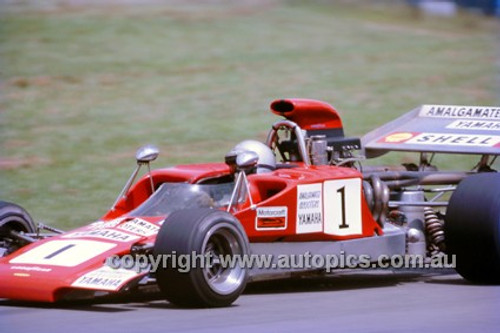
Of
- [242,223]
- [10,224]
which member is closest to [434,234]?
[242,223]

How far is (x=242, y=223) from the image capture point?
26.6ft

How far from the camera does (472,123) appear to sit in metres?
10.3

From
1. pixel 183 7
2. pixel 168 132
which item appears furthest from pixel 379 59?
pixel 168 132

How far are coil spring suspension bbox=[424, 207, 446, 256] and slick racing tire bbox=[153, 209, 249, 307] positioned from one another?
7.06 feet

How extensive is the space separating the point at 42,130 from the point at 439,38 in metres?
10.7

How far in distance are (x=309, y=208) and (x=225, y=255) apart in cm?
90

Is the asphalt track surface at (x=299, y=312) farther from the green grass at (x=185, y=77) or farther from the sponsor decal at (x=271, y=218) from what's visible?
the green grass at (x=185, y=77)

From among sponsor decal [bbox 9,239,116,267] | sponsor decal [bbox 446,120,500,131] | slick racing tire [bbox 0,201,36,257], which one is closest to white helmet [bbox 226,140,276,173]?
sponsor decal [bbox 9,239,116,267]

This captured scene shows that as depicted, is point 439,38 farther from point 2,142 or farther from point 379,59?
point 2,142

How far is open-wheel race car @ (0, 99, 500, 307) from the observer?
739 centimetres

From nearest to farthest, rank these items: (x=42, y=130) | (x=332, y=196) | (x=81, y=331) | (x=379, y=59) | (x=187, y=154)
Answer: (x=81, y=331) → (x=332, y=196) → (x=187, y=154) → (x=42, y=130) → (x=379, y=59)

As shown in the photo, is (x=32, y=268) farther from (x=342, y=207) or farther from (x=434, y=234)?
(x=434, y=234)

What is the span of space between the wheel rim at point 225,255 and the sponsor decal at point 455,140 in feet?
9.27

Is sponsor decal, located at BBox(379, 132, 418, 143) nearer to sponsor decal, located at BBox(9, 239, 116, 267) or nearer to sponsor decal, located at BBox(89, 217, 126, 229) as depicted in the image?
sponsor decal, located at BBox(89, 217, 126, 229)
